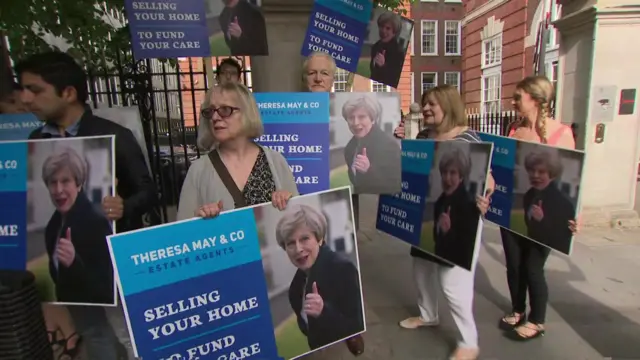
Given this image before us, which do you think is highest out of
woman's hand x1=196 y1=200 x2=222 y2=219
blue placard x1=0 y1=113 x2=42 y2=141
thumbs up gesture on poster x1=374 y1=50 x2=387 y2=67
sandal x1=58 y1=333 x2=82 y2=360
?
thumbs up gesture on poster x1=374 y1=50 x2=387 y2=67

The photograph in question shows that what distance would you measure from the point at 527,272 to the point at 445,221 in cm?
102

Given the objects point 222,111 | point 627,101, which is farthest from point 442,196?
point 627,101

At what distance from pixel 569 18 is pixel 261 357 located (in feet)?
20.7

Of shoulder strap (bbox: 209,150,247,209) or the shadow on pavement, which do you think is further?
the shadow on pavement

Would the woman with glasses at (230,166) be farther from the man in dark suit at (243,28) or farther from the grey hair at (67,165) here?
the man in dark suit at (243,28)

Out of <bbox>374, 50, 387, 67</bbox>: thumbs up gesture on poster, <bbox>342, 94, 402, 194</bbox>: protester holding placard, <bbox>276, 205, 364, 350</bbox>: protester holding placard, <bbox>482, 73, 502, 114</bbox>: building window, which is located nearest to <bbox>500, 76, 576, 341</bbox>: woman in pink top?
<bbox>342, 94, 402, 194</bbox>: protester holding placard

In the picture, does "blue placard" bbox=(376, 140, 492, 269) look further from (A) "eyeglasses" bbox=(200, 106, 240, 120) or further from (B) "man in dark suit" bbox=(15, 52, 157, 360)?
(B) "man in dark suit" bbox=(15, 52, 157, 360)

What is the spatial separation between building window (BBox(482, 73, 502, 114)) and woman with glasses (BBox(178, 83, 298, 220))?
2255 centimetres

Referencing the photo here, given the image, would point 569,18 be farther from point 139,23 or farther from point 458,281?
point 139,23

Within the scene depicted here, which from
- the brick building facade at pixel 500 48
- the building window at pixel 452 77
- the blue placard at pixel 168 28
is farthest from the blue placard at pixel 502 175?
the building window at pixel 452 77

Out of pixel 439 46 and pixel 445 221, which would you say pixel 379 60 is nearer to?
pixel 445 221

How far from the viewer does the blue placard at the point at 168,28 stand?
10.3 feet

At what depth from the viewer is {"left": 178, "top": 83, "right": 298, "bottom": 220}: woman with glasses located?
197 cm

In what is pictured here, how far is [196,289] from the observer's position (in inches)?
70.2
